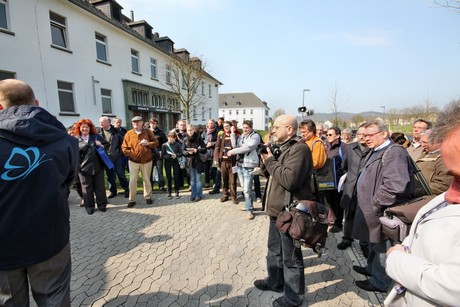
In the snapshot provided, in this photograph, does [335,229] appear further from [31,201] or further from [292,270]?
[31,201]

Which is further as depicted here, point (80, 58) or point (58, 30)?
point (80, 58)

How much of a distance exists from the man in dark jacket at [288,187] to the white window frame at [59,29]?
13.6 m

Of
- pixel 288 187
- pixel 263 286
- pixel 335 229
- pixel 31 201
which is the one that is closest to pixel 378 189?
pixel 288 187

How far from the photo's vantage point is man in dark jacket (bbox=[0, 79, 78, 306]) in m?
1.49

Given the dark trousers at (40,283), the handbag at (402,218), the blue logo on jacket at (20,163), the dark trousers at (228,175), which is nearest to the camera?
the blue logo on jacket at (20,163)

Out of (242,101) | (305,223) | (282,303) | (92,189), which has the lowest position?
(282,303)

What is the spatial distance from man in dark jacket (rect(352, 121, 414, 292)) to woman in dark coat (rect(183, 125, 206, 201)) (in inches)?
153

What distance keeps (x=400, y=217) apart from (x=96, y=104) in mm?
15296

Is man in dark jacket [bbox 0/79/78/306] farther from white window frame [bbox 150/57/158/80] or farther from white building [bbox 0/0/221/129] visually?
white window frame [bbox 150/57/158/80]

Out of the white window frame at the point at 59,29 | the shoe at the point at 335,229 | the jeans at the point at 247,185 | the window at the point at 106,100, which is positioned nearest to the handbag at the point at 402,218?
the shoe at the point at 335,229

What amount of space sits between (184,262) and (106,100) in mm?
14315

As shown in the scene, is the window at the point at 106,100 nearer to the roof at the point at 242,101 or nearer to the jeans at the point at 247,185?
the jeans at the point at 247,185

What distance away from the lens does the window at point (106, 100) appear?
46.8 feet

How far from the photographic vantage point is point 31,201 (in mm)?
1542
